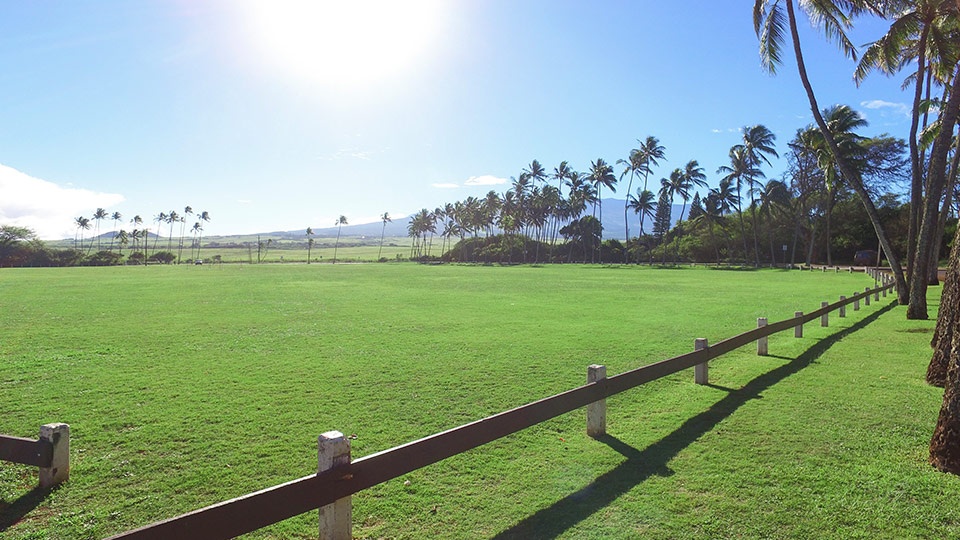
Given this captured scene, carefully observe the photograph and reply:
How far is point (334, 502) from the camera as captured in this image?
3551 millimetres

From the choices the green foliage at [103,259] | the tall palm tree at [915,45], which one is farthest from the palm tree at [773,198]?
the green foliage at [103,259]

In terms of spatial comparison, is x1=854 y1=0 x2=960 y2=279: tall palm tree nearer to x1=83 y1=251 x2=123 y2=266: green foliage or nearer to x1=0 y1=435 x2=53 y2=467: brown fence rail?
x1=0 y1=435 x2=53 y2=467: brown fence rail

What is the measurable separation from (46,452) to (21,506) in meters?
0.43

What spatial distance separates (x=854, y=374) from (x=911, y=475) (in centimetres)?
479

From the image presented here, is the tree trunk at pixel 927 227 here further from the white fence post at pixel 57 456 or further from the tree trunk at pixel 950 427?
the white fence post at pixel 57 456

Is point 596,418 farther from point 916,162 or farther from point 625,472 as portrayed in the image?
point 916,162

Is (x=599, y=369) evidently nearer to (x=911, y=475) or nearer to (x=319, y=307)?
(x=911, y=475)

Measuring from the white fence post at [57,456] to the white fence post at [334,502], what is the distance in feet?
8.71

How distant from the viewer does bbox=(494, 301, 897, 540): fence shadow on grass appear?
414cm

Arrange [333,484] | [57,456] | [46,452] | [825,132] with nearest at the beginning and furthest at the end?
[333,484]
[46,452]
[57,456]
[825,132]

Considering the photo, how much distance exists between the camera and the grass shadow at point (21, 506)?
13.6 ft

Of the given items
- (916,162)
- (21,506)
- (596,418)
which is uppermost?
(916,162)

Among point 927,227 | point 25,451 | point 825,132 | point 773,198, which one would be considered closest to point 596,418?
point 25,451

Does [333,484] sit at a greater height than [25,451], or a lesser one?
greater
